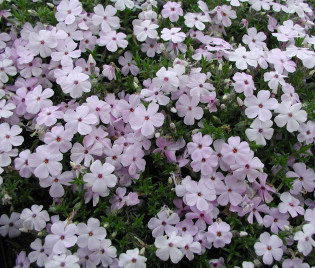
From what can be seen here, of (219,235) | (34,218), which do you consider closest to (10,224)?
(34,218)

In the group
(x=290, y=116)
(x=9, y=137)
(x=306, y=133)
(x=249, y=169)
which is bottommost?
(x=9, y=137)

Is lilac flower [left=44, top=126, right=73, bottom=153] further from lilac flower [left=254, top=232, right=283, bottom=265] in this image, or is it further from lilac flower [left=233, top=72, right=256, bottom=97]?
lilac flower [left=254, top=232, right=283, bottom=265]

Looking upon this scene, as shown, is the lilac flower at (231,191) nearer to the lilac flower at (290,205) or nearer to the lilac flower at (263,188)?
the lilac flower at (263,188)

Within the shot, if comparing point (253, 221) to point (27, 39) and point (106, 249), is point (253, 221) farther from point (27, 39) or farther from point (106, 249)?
point (27, 39)

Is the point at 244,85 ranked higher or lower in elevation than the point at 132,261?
higher

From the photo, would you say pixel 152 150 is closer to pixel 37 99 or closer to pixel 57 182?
pixel 57 182

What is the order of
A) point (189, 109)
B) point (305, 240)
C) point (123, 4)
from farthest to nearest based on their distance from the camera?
point (123, 4), point (189, 109), point (305, 240)
